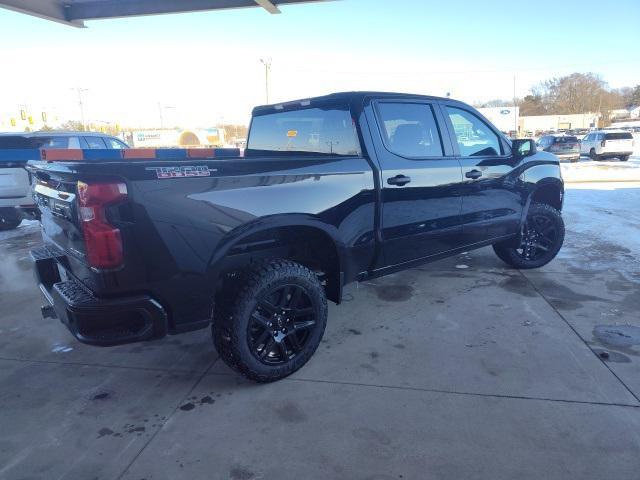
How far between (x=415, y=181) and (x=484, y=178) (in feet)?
3.56

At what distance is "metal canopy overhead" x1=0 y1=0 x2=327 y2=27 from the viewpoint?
318 inches

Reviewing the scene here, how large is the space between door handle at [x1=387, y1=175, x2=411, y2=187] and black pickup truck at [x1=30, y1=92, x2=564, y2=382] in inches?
0.4

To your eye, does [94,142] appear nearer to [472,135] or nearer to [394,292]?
[394,292]

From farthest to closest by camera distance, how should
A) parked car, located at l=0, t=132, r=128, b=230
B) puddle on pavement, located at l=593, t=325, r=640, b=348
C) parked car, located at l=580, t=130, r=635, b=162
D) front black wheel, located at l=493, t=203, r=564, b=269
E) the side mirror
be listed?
parked car, located at l=580, t=130, r=635, b=162 < parked car, located at l=0, t=132, r=128, b=230 < front black wheel, located at l=493, t=203, r=564, b=269 < the side mirror < puddle on pavement, located at l=593, t=325, r=640, b=348

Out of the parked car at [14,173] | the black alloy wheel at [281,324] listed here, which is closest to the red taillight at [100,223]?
the black alloy wheel at [281,324]

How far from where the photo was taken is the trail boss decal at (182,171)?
8.04 ft

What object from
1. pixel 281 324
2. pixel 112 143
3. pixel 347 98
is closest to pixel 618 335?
pixel 281 324

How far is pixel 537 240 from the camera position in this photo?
5.41 metres

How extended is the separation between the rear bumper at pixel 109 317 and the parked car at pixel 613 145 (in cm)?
2636

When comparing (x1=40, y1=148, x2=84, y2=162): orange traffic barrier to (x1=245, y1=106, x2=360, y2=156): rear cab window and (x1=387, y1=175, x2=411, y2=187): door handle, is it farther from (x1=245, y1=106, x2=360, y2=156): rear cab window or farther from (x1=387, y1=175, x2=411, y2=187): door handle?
(x1=387, y1=175, x2=411, y2=187): door handle

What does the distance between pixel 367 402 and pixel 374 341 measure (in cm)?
88

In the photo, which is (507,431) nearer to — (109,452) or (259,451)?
(259,451)

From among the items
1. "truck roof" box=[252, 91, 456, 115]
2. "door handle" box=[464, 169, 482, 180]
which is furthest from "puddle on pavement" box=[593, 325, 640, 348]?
"truck roof" box=[252, 91, 456, 115]

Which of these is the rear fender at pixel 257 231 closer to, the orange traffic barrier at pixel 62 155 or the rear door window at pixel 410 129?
the rear door window at pixel 410 129
